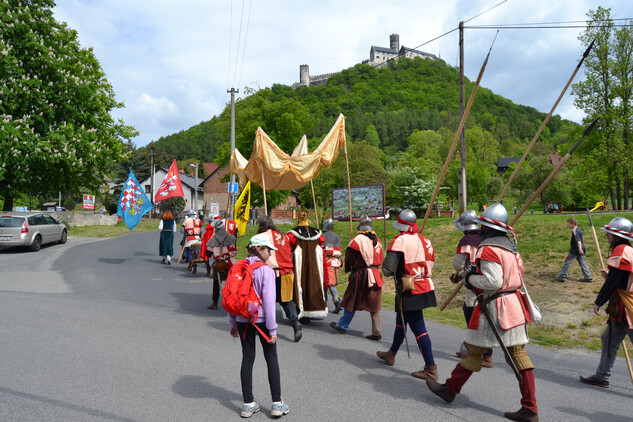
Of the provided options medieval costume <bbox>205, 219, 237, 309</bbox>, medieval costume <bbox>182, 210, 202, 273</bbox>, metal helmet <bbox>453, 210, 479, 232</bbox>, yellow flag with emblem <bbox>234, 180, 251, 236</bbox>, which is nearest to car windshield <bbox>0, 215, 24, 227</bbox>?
medieval costume <bbox>182, 210, 202, 273</bbox>

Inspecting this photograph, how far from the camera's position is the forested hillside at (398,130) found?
37.3 metres

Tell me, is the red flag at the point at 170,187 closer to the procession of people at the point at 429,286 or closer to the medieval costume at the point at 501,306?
the procession of people at the point at 429,286

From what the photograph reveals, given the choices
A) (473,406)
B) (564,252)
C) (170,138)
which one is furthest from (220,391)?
(170,138)

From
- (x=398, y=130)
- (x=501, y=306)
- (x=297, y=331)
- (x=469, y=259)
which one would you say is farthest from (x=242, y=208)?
(x=398, y=130)

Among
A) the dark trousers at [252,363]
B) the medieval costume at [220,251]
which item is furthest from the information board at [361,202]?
the dark trousers at [252,363]

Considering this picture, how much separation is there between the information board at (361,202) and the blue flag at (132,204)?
256 inches

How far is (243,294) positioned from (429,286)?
2.48 metres

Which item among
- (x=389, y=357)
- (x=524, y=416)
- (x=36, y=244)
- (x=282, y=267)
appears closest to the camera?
(x=524, y=416)

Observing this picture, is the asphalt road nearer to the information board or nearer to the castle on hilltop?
the information board

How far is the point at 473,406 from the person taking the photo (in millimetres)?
4559

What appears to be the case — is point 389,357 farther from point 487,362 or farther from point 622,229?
point 622,229

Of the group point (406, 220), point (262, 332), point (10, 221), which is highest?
point (406, 220)

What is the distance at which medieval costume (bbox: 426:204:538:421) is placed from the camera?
4.09 meters

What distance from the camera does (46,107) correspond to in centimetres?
2308
